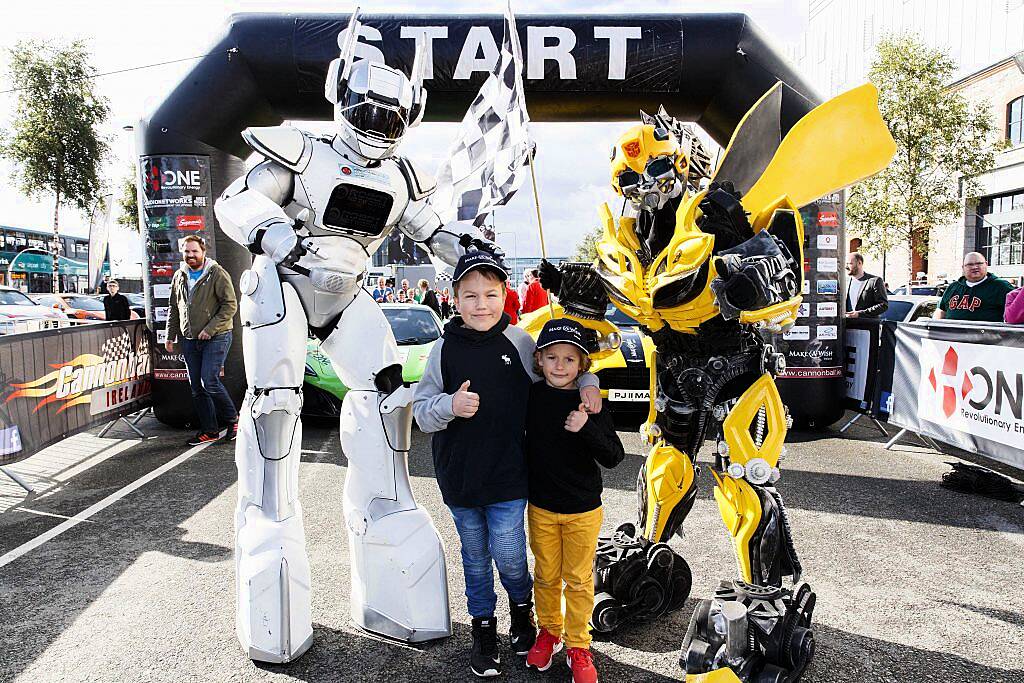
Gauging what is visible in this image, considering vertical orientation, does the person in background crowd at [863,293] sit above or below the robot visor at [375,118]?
below

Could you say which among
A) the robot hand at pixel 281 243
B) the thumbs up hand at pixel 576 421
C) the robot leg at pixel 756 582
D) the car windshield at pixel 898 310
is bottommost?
the robot leg at pixel 756 582

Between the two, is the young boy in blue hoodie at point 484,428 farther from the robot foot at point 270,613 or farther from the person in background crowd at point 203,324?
the person in background crowd at point 203,324

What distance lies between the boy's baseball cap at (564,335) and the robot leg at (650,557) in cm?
88

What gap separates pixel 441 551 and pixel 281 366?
1.05 metres

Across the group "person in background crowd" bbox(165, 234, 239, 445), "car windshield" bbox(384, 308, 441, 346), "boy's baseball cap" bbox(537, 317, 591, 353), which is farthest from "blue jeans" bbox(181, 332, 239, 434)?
"boy's baseball cap" bbox(537, 317, 591, 353)

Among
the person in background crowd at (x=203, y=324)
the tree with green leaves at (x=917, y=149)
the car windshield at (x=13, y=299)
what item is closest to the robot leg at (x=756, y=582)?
the person in background crowd at (x=203, y=324)

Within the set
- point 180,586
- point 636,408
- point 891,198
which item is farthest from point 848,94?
point 891,198

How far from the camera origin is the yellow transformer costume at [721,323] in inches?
95.4

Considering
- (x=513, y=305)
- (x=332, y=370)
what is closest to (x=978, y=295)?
(x=513, y=305)

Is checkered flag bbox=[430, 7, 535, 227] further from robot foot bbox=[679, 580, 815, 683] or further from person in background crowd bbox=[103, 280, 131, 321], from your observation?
person in background crowd bbox=[103, 280, 131, 321]

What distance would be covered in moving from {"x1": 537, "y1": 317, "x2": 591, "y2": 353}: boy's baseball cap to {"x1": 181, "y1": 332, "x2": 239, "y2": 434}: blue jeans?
492cm

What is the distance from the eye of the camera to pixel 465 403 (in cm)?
227

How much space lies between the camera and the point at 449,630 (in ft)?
9.63

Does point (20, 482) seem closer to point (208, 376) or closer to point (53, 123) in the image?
point (208, 376)
